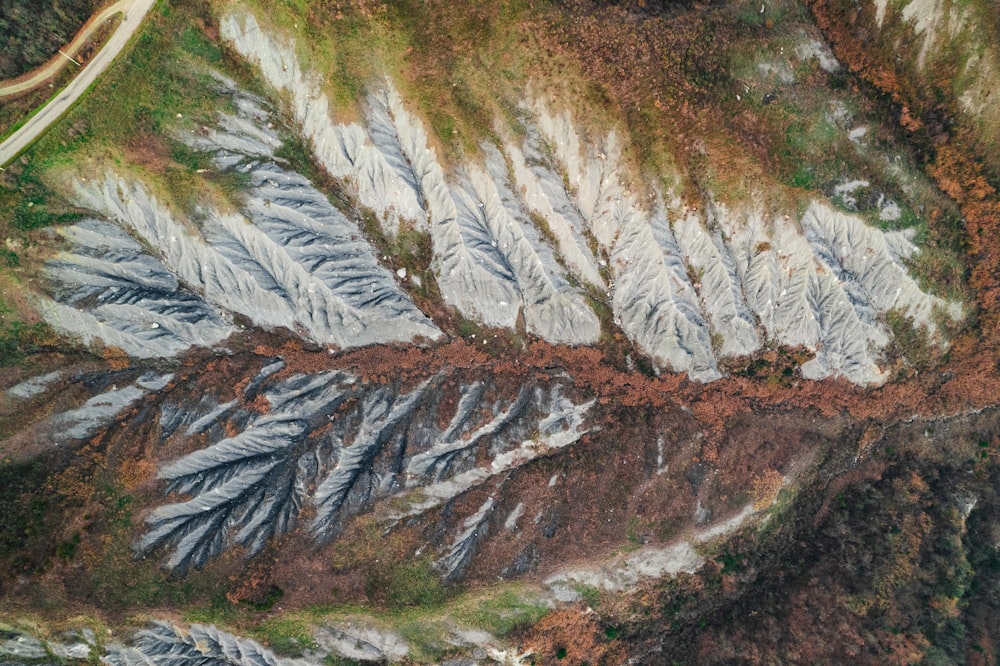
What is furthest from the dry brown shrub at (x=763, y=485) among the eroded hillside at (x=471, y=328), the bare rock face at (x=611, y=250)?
the bare rock face at (x=611, y=250)

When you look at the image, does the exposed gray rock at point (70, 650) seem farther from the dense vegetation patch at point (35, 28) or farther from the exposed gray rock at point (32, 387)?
the dense vegetation patch at point (35, 28)

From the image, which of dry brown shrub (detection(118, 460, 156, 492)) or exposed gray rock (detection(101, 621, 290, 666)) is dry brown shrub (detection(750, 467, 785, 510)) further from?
dry brown shrub (detection(118, 460, 156, 492))

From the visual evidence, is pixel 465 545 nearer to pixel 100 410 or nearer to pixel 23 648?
pixel 100 410

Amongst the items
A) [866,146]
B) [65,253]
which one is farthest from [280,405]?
[866,146]

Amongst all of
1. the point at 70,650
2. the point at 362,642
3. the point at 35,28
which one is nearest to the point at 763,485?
the point at 362,642

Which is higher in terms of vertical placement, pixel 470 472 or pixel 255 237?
pixel 255 237

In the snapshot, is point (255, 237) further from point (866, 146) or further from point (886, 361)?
point (886, 361)
